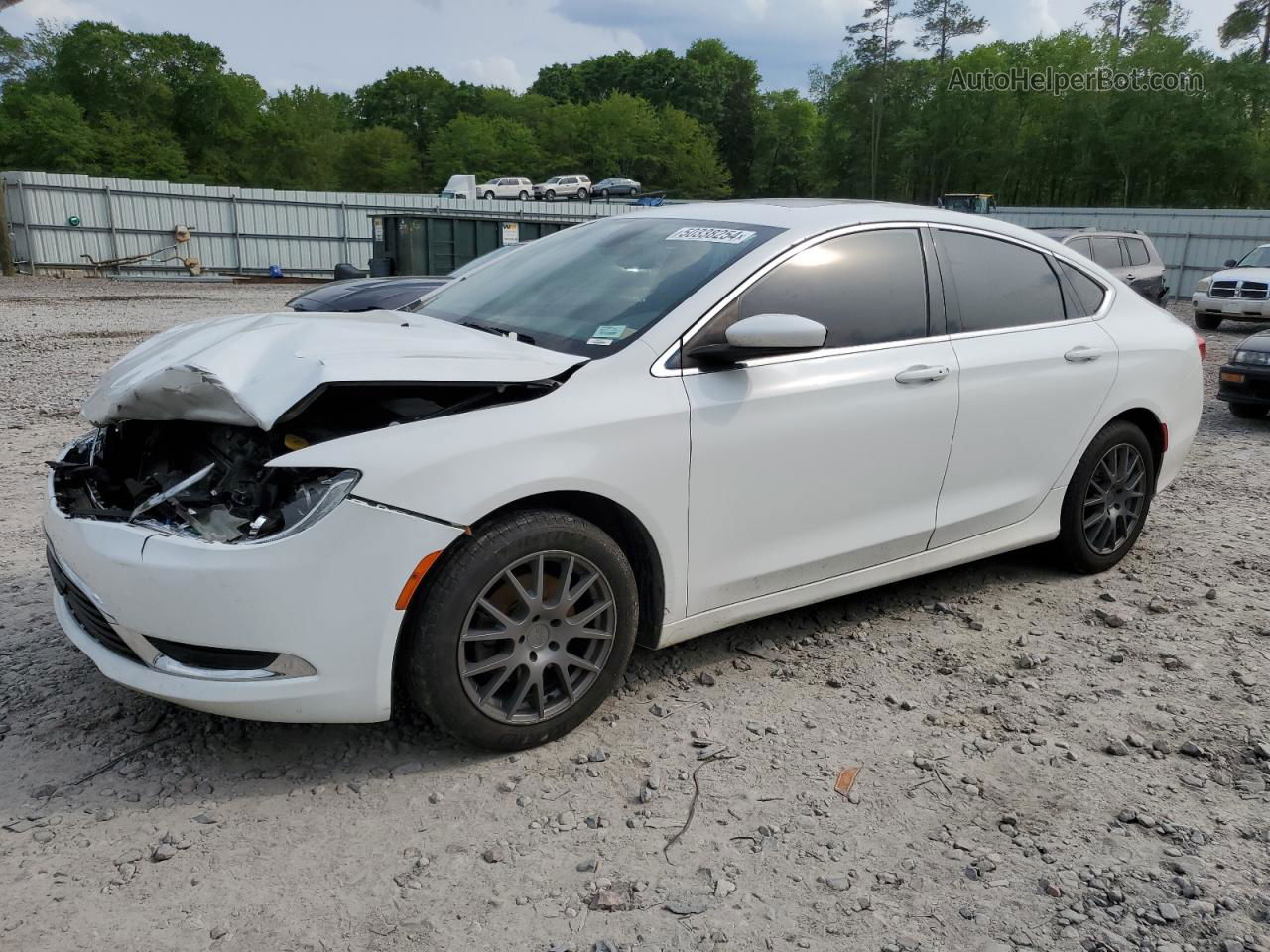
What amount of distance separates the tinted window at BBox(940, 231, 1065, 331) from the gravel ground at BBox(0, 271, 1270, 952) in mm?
1313

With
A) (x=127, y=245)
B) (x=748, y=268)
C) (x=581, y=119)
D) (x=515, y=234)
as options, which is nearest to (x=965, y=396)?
(x=748, y=268)

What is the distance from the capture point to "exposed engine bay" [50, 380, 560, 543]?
266cm

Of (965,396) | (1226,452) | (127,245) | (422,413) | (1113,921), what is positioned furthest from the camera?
(127,245)

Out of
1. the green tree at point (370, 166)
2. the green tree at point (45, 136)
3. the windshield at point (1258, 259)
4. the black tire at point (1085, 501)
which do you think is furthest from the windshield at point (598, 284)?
the green tree at point (370, 166)

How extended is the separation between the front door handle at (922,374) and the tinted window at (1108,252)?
1360 centimetres

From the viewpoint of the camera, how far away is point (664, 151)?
96.2 m

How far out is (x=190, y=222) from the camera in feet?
92.9

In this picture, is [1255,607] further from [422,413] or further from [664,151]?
[664,151]

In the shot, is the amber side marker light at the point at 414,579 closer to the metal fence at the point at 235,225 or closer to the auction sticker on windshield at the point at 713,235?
the auction sticker on windshield at the point at 713,235

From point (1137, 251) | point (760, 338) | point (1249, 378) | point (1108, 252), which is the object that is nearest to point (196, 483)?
point (760, 338)

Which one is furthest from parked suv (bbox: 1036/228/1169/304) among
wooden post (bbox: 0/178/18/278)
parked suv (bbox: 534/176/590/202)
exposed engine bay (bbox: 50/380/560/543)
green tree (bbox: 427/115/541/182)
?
green tree (bbox: 427/115/541/182)

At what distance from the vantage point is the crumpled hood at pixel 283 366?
2729mm

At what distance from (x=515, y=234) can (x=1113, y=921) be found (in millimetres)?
21583

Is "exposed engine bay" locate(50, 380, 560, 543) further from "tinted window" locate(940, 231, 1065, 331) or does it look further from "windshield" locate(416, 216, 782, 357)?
"tinted window" locate(940, 231, 1065, 331)
